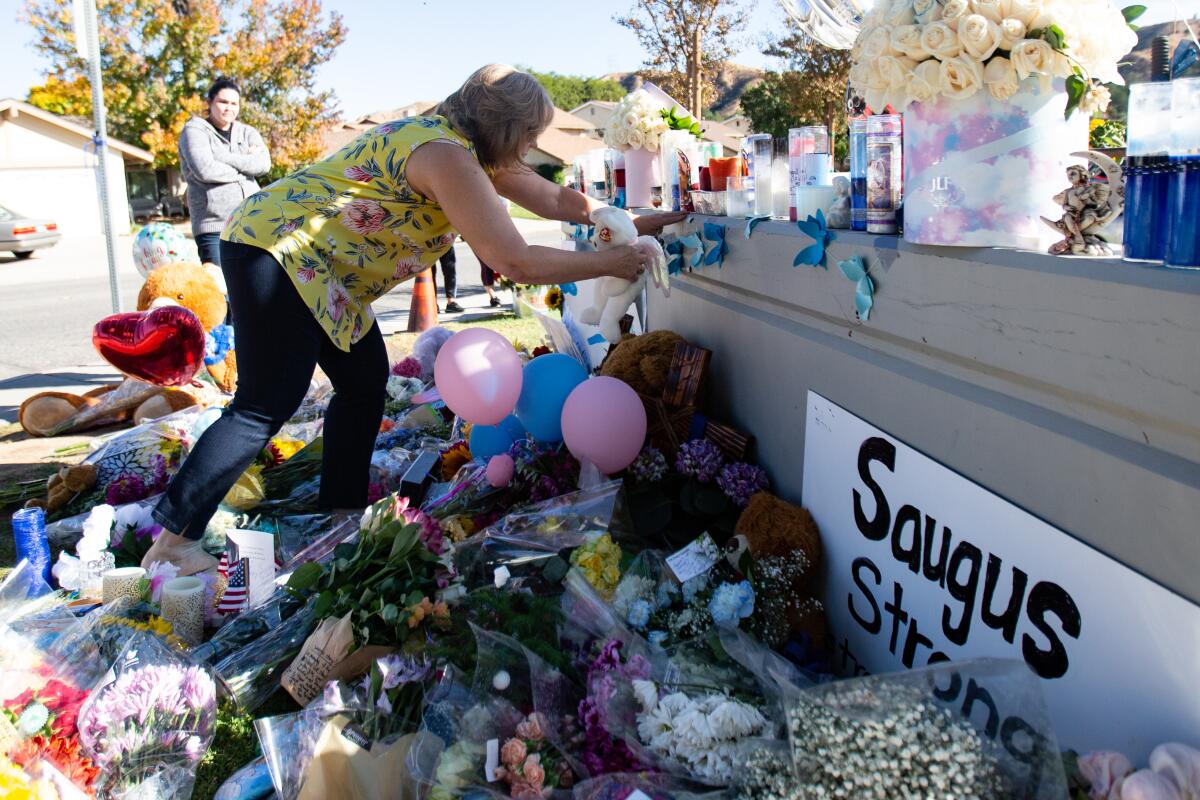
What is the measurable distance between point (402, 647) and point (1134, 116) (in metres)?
1.77

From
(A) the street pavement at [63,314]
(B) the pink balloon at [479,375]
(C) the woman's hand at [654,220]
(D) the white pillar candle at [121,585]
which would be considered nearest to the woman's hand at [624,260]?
(B) the pink balloon at [479,375]

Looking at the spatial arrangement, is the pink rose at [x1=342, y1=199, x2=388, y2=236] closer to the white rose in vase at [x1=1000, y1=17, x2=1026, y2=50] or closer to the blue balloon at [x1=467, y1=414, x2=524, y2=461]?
the blue balloon at [x1=467, y1=414, x2=524, y2=461]

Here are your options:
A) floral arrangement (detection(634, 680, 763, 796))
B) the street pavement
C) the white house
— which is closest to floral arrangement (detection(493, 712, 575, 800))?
floral arrangement (detection(634, 680, 763, 796))

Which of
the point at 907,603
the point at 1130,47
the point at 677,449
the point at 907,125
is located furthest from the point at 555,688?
the point at 1130,47

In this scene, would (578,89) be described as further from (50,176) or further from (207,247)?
(207,247)

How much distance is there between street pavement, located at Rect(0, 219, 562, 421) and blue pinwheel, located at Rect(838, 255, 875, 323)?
5320 millimetres

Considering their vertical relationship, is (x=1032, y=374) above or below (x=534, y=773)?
above

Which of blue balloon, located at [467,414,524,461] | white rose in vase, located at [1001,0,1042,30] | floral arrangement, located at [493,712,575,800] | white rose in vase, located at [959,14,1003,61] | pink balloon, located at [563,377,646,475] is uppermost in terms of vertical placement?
white rose in vase, located at [1001,0,1042,30]

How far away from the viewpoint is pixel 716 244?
2916 millimetres

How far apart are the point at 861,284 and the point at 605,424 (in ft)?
2.89

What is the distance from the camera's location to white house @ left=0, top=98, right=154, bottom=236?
29.7 metres

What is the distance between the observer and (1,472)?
4344mm

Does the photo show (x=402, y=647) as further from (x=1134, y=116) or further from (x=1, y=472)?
(x=1, y=472)

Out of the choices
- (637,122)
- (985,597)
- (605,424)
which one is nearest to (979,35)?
(985,597)
